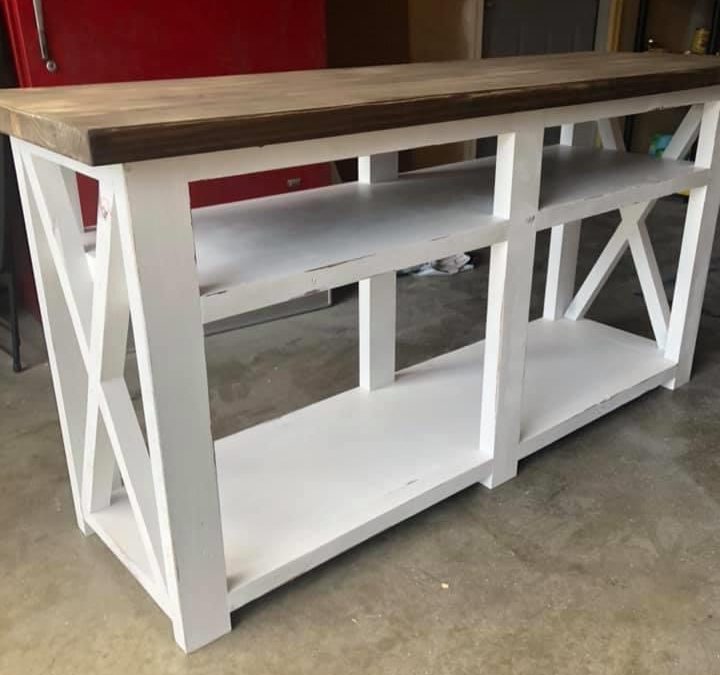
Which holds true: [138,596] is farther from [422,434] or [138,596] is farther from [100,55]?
[100,55]

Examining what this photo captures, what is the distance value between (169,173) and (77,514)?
926 millimetres

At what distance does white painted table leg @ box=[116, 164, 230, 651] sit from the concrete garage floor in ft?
0.43

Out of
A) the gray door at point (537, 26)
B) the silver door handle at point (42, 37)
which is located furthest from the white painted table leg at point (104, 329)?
the gray door at point (537, 26)

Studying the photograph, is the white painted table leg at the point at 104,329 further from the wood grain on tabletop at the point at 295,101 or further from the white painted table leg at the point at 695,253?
the white painted table leg at the point at 695,253

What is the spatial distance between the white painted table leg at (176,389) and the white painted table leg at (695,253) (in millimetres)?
1419

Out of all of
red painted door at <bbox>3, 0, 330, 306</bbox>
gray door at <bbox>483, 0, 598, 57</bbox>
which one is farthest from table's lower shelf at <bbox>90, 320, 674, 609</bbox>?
gray door at <bbox>483, 0, 598, 57</bbox>

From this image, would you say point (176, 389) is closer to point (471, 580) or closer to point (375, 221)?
point (375, 221)

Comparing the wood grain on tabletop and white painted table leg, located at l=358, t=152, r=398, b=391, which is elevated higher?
the wood grain on tabletop

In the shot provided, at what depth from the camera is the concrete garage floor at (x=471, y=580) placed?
131cm

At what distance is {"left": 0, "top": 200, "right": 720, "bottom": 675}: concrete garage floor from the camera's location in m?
1.31

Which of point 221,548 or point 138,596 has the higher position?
point 221,548

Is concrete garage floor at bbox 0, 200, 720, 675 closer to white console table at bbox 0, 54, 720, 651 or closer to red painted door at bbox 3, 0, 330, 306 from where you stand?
white console table at bbox 0, 54, 720, 651

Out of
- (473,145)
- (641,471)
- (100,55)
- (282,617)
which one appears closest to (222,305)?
(282,617)

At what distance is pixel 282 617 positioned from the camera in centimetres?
139
